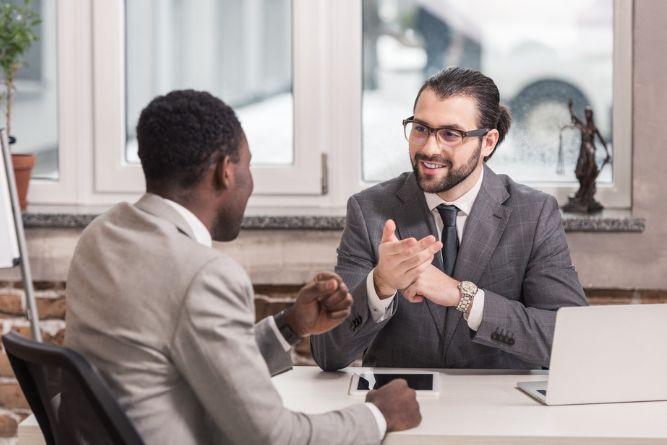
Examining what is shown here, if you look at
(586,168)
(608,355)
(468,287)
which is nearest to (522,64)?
(586,168)

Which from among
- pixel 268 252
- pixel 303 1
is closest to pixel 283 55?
pixel 303 1

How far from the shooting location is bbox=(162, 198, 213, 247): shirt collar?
4.95ft

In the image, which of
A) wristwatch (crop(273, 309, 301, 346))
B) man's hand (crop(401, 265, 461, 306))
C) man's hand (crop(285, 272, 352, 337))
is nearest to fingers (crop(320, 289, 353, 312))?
man's hand (crop(285, 272, 352, 337))

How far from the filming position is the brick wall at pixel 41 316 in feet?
10.5

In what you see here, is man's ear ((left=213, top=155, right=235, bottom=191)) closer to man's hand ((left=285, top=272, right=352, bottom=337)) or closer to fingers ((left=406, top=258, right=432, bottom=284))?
man's hand ((left=285, top=272, right=352, bottom=337))

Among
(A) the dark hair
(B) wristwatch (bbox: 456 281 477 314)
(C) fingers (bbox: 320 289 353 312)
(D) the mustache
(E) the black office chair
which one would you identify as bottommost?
(E) the black office chair

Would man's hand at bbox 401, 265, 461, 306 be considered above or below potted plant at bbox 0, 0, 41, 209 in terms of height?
below

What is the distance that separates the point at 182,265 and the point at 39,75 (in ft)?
7.18

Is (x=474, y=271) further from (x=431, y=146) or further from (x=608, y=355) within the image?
(x=608, y=355)

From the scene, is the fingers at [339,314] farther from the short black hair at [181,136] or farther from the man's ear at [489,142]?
the man's ear at [489,142]

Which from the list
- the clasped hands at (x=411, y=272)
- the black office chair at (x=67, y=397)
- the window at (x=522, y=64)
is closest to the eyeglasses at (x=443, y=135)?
the clasped hands at (x=411, y=272)

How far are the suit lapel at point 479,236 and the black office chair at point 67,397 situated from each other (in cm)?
106

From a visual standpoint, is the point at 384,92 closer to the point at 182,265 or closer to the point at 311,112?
the point at 311,112

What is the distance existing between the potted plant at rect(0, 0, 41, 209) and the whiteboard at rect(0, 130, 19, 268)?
175 millimetres
